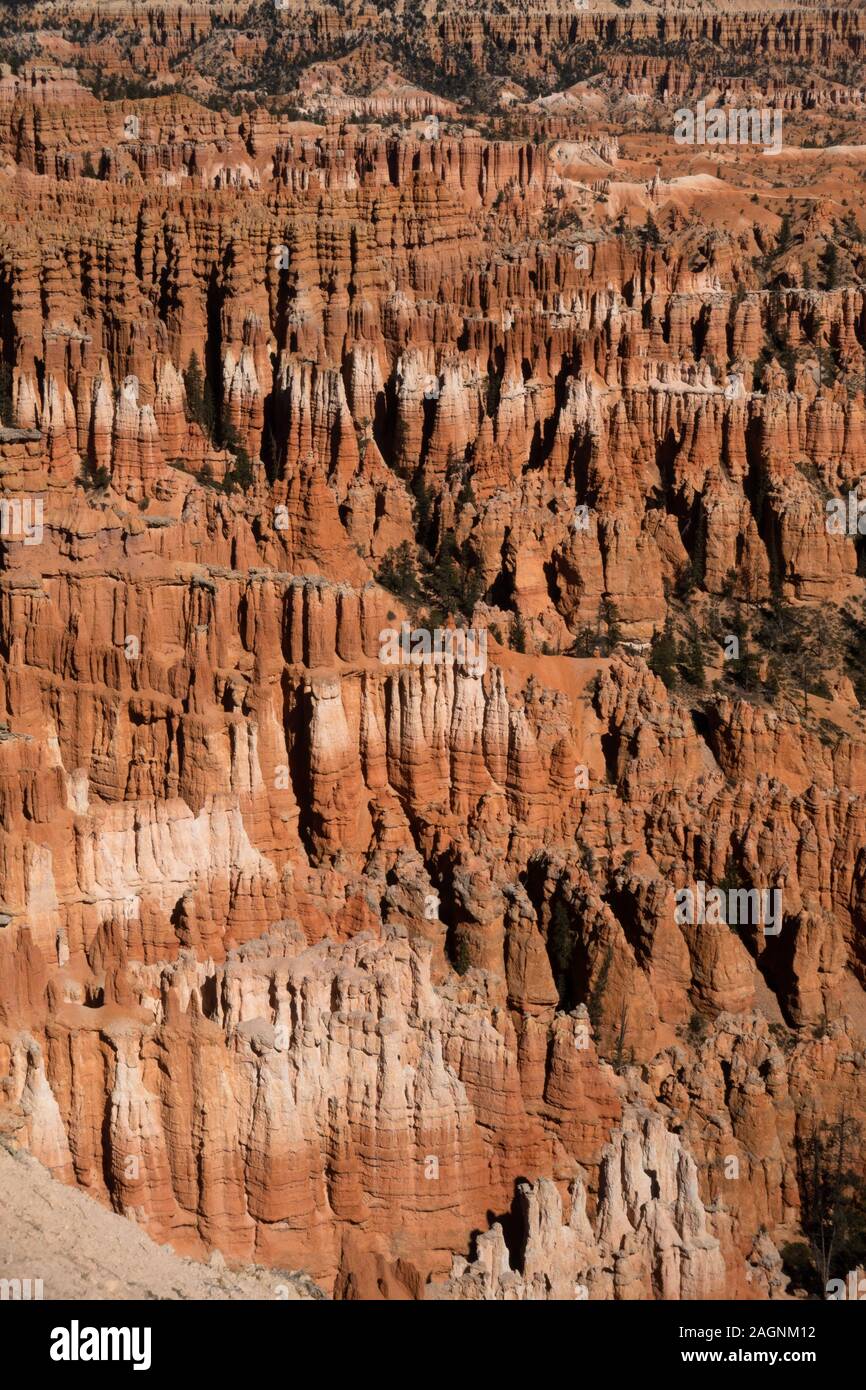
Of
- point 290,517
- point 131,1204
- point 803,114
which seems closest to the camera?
point 131,1204

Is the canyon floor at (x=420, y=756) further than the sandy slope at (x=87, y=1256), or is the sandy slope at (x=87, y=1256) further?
the canyon floor at (x=420, y=756)

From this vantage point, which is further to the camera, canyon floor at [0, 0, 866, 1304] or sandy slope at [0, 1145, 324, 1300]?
canyon floor at [0, 0, 866, 1304]

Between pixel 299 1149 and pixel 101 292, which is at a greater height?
pixel 101 292

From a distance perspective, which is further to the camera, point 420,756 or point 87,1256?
point 420,756

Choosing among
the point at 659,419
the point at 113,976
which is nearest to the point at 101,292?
the point at 659,419

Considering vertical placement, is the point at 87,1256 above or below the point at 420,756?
below

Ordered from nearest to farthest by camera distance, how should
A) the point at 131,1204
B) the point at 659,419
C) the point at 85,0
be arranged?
the point at 131,1204, the point at 659,419, the point at 85,0

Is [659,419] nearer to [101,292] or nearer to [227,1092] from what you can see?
[101,292]

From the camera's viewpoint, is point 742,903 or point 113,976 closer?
point 113,976
